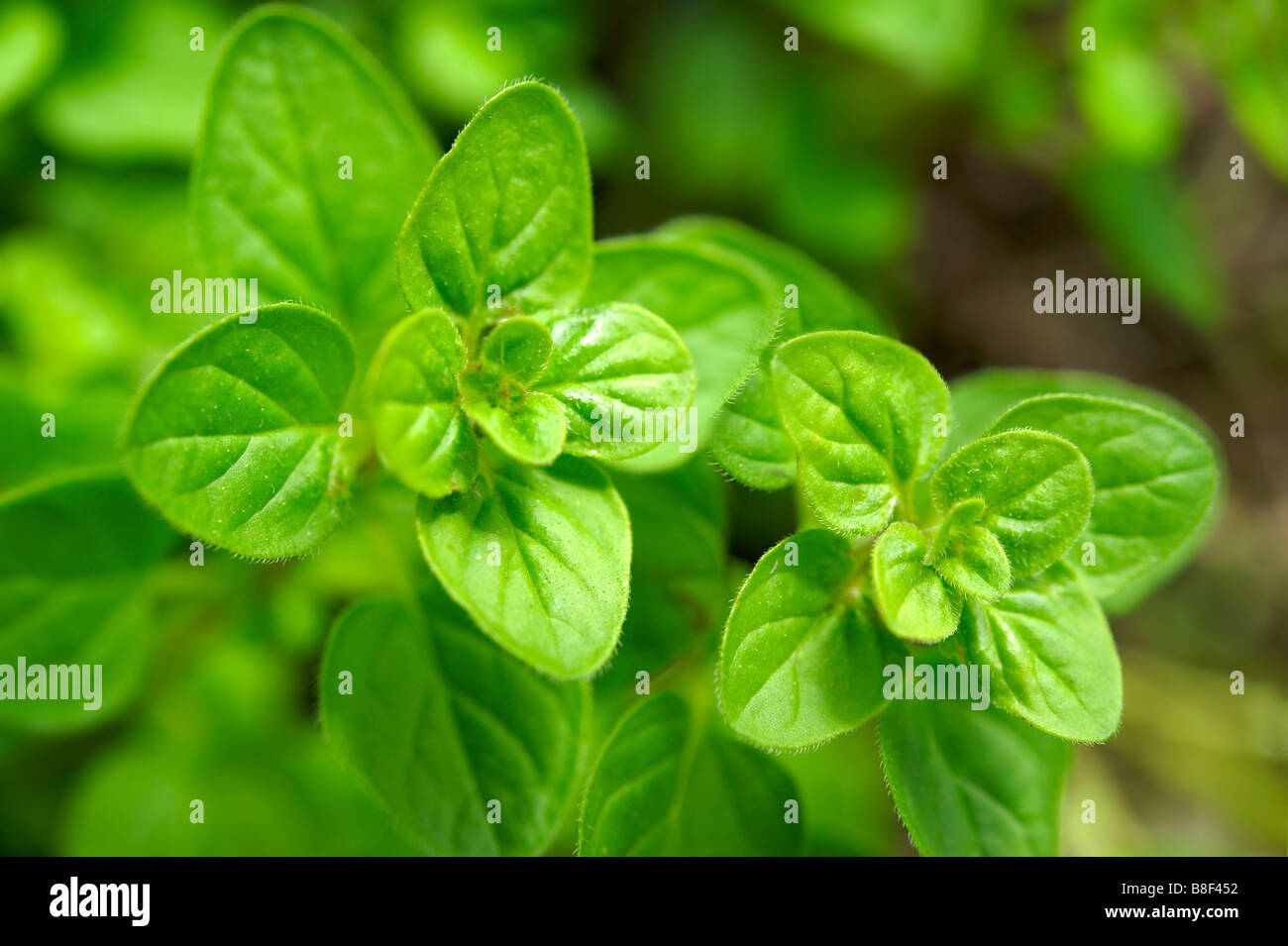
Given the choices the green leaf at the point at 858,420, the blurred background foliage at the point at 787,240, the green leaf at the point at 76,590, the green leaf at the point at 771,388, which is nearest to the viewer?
the green leaf at the point at 858,420

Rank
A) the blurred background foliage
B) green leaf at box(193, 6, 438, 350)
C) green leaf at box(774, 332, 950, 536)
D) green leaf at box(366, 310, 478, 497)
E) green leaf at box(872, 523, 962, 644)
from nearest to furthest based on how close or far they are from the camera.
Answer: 1. green leaf at box(366, 310, 478, 497)
2. green leaf at box(872, 523, 962, 644)
3. green leaf at box(774, 332, 950, 536)
4. green leaf at box(193, 6, 438, 350)
5. the blurred background foliage

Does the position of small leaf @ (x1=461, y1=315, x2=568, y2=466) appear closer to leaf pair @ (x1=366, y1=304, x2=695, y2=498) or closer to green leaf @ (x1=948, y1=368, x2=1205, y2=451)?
leaf pair @ (x1=366, y1=304, x2=695, y2=498)

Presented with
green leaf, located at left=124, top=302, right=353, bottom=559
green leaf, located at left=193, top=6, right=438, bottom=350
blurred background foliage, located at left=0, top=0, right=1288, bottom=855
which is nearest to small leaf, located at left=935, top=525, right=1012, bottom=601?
blurred background foliage, located at left=0, top=0, right=1288, bottom=855

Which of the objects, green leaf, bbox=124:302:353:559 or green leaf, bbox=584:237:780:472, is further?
green leaf, bbox=584:237:780:472

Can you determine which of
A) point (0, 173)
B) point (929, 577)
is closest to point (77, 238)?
point (0, 173)

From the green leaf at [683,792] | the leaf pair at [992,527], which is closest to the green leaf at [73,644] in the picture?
the green leaf at [683,792]

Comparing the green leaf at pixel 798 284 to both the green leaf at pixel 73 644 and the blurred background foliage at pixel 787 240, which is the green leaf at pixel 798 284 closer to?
the blurred background foliage at pixel 787 240

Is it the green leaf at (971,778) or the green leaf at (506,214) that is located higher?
the green leaf at (506,214)
